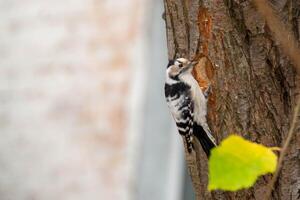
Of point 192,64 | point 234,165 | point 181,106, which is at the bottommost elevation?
point 234,165

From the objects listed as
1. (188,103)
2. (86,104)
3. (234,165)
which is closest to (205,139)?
(188,103)

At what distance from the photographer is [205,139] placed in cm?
295

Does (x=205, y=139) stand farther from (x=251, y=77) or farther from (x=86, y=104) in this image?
(x=86, y=104)

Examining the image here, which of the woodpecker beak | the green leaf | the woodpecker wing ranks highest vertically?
the woodpecker beak

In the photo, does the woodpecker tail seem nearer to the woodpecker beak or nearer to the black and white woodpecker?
the black and white woodpecker

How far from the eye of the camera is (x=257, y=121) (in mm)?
2639

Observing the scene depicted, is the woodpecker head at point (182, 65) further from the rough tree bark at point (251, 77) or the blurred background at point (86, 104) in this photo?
the blurred background at point (86, 104)

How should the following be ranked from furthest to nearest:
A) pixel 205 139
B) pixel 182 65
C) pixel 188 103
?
pixel 188 103 < pixel 182 65 < pixel 205 139

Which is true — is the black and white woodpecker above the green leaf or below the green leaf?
above

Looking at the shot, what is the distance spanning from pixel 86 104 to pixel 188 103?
268cm

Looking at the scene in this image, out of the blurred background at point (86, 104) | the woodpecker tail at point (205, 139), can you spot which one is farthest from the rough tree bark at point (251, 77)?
the blurred background at point (86, 104)

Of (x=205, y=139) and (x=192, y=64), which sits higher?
(x=192, y=64)

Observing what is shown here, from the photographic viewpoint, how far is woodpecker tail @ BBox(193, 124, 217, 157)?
2.81m

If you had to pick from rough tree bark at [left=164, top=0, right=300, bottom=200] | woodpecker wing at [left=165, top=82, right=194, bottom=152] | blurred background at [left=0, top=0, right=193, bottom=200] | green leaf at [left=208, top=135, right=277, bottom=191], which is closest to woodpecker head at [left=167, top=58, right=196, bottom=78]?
woodpecker wing at [left=165, top=82, right=194, bottom=152]
